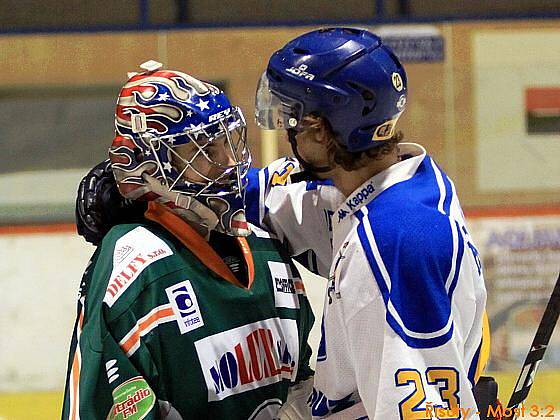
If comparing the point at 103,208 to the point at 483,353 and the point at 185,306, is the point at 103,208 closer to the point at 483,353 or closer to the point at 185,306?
the point at 185,306

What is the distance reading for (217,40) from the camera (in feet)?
20.0

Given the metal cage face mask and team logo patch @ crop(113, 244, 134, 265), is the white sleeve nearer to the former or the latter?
the metal cage face mask

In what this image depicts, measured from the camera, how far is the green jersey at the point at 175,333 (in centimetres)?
196

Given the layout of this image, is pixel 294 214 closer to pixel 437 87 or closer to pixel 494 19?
pixel 437 87

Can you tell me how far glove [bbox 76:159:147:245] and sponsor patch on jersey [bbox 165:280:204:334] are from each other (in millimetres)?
223

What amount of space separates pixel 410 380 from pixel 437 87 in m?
3.96

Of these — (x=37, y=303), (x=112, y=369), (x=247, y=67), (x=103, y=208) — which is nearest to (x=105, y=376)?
(x=112, y=369)

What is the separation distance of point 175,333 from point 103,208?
328 mm

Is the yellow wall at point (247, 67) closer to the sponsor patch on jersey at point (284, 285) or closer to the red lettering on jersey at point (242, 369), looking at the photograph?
the sponsor patch on jersey at point (284, 285)

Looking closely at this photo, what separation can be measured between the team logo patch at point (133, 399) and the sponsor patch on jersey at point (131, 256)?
14 cm

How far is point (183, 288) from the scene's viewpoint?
6.61 feet

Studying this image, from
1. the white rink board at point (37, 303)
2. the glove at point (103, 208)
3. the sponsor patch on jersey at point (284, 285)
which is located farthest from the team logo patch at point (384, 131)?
the white rink board at point (37, 303)

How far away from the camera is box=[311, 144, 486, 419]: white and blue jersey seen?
1.78 m

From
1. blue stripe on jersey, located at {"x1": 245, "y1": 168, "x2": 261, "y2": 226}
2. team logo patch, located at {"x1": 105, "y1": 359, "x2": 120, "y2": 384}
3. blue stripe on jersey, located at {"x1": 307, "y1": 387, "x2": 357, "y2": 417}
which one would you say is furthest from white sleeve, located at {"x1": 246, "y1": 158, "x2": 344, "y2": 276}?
team logo patch, located at {"x1": 105, "y1": 359, "x2": 120, "y2": 384}
